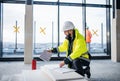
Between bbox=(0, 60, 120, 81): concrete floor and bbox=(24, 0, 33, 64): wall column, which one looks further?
bbox=(24, 0, 33, 64): wall column

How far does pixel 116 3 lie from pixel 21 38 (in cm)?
390

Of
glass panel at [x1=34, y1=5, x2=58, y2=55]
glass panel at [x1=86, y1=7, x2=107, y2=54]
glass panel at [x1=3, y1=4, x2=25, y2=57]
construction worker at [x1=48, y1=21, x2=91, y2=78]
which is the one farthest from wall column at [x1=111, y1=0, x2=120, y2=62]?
construction worker at [x1=48, y1=21, x2=91, y2=78]

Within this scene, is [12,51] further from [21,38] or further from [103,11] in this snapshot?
[103,11]

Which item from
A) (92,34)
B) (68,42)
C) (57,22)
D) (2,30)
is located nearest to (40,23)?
(57,22)

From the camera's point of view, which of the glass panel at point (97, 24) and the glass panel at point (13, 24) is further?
Result: the glass panel at point (97, 24)

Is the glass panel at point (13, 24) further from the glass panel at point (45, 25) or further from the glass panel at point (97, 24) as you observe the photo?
the glass panel at point (97, 24)

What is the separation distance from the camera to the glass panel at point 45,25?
7533 mm

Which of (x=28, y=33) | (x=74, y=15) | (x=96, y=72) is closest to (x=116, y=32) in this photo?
(x=74, y=15)

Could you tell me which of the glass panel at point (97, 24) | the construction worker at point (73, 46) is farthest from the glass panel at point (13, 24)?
the construction worker at point (73, 46)

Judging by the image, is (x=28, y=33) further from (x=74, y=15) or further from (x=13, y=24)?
(x=74, y=15)

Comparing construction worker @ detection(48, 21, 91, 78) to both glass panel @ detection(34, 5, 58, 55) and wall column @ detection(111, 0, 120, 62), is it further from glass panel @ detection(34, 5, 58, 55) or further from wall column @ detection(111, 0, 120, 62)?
glass panel @ detection(34, 5, 58, 55)

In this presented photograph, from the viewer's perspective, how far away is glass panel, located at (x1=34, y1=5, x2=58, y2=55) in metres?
7.53

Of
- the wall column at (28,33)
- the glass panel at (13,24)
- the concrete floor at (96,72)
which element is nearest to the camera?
the concrete floor at (96,72)

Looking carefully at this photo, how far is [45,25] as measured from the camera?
763 centimetres
